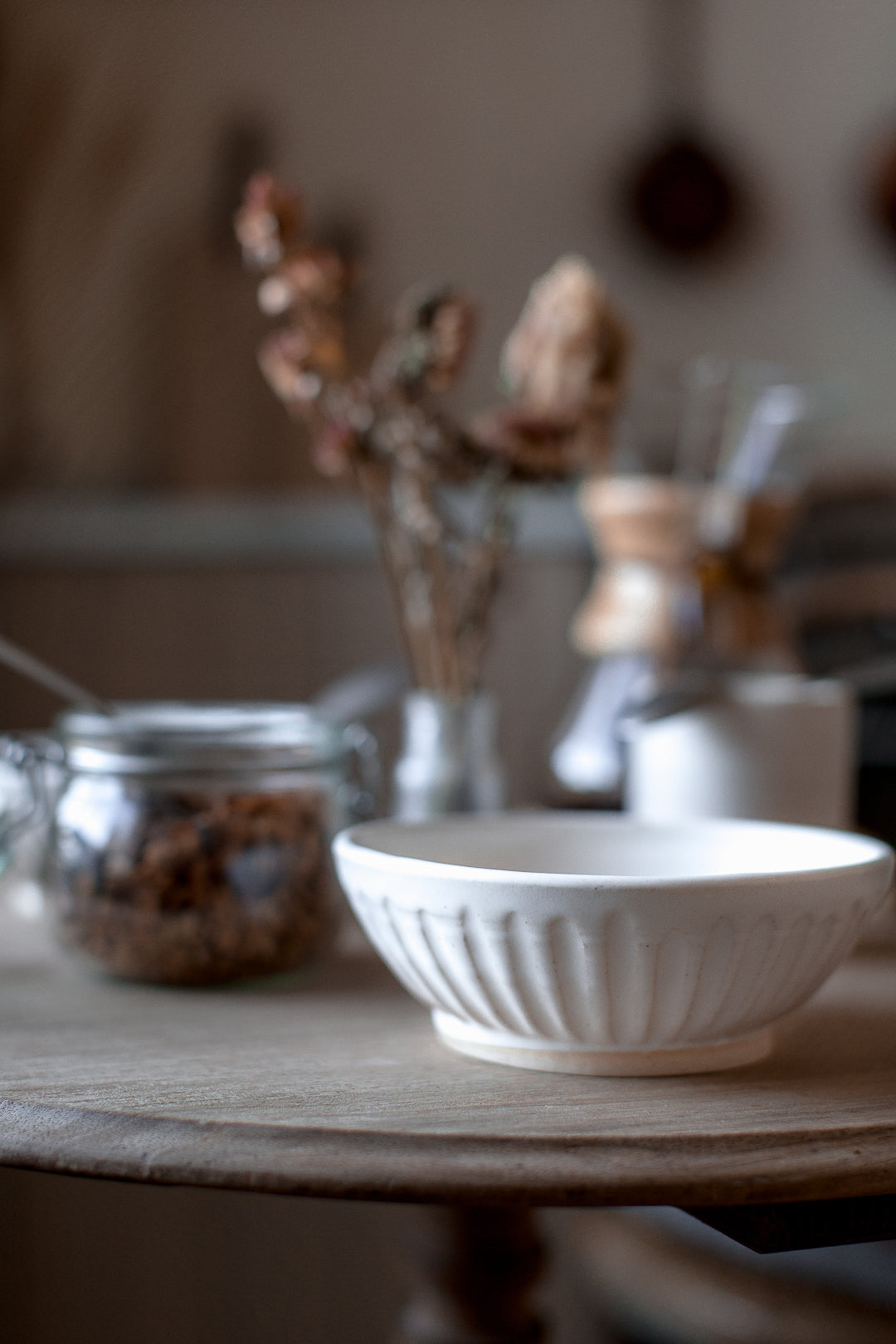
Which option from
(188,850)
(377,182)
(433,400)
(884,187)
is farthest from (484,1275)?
(884,187)

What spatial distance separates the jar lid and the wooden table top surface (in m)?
0.10

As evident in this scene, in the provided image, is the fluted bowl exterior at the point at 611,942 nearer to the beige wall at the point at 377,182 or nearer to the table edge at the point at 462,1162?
the table edge at the point at 462,1162

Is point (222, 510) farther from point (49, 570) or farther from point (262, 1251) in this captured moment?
point (262, 1251)

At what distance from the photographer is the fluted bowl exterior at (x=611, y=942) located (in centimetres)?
43

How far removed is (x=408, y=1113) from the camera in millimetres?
426

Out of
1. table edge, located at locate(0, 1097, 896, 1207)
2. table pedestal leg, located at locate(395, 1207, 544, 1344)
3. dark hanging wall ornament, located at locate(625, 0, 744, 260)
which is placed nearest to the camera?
table edge, located at locate(0, 1097, 896, 1207)

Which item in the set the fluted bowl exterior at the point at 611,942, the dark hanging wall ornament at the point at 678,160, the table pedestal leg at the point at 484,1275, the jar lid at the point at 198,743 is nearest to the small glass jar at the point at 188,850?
the jar lid at the point at 198,743

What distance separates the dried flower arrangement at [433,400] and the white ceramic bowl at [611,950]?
12.5 inches

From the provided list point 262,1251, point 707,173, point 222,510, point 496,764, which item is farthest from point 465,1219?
point 707,173

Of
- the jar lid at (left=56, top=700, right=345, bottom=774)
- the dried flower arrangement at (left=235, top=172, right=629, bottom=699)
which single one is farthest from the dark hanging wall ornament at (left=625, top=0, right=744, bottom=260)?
the jar lid at (left=56, top=700, right=345, bottom=774)

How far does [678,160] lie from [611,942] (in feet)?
4.81

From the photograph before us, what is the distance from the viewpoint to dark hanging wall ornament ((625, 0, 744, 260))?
1.69 metres

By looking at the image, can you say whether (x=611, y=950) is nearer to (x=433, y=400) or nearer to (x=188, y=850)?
(x=188, y=850)

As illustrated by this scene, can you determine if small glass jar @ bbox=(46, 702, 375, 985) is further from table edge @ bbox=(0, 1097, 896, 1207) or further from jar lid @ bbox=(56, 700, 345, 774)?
table edge @ bbox=(0, 1097, 896, 1207)
